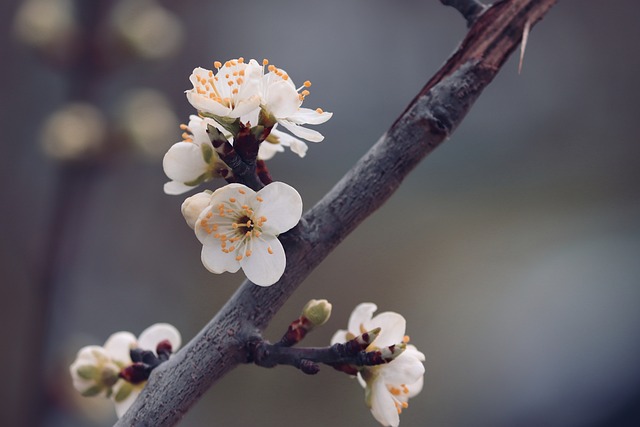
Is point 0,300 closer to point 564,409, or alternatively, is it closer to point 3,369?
point 3,369

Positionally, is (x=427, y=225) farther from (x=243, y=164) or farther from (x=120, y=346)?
(x=243, y=164)

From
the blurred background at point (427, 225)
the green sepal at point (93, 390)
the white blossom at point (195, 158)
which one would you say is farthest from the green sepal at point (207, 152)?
the blurred background at point (427, 225)

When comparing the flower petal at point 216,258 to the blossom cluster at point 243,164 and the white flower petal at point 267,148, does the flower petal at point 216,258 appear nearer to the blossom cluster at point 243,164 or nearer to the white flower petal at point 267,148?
the blossom cluster at point 243,164

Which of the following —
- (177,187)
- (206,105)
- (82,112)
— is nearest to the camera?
(206,105)

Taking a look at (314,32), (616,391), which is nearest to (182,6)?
(314,32)

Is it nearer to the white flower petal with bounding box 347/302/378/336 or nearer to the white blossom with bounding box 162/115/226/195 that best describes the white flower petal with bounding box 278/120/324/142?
the white blossom with bounding box 162/115/226/195

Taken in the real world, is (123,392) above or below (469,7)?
below

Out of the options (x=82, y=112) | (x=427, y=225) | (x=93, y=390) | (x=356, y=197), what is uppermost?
(x=427, y=225)

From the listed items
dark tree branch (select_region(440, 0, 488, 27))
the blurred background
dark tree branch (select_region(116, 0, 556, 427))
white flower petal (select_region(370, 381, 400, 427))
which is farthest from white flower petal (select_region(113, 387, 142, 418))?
the blurred background

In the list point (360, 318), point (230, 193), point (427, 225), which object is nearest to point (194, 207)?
point (230, 193)
